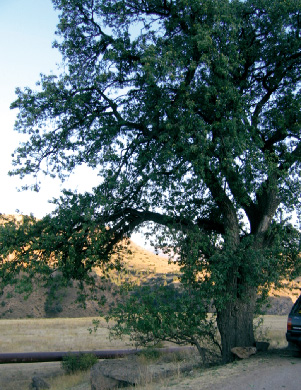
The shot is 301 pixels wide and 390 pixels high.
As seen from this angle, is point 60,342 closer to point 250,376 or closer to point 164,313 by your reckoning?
point 164,313

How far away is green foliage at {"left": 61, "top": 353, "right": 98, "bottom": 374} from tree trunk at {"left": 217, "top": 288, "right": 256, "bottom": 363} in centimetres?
605

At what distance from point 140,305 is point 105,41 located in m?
8.69

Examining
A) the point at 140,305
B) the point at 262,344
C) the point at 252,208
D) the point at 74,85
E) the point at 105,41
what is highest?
the point at 105,41

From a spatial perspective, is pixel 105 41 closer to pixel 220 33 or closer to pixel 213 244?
pixel 220 33

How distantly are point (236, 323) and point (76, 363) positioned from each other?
692 cm

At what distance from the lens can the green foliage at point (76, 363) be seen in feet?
55.5

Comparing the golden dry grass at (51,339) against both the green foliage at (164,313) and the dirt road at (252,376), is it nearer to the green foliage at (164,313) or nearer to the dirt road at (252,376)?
the green foliage at (164,313)

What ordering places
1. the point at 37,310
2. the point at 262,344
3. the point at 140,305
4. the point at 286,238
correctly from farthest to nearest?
1. the point at 37,310
2. the point at 286,238
3. the point at 262,344
4. the point at 140,305

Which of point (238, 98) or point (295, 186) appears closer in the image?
point (238, 98)

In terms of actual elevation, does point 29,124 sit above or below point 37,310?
above

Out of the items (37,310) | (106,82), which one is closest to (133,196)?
(106,82)

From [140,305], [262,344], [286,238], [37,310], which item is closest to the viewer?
[140,305]

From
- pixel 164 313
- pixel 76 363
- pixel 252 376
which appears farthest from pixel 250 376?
pixel 76 363

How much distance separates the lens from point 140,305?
12.8 m
